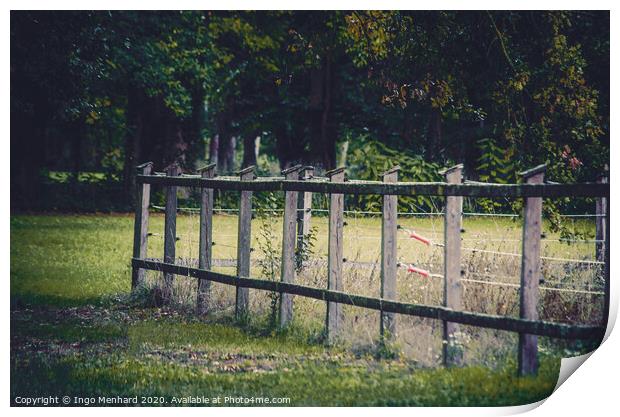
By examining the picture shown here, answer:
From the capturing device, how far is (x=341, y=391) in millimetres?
6777

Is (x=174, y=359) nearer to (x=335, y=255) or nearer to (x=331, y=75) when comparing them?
(x=335, y=255)

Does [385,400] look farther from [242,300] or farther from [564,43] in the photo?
[564,43]

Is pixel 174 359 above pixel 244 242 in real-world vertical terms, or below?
below

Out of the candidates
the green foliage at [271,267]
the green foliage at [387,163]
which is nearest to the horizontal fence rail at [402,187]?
the green foliage at [271,267]

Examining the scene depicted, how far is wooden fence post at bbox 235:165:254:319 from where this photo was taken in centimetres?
878

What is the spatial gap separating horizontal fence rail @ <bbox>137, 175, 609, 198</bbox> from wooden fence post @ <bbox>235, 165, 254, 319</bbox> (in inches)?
3.6

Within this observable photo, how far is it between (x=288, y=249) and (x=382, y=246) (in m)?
1.08

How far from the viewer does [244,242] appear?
895 cm

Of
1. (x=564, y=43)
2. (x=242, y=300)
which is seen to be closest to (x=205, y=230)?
(x=242, y=300)

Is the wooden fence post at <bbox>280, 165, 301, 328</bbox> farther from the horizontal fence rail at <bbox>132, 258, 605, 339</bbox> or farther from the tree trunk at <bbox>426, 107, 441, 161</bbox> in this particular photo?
the tree trunk at <bbox>426, 107, 441, 161</bbox>

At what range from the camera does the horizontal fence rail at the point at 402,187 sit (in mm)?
6457

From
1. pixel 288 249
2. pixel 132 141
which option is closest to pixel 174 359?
pixel 288 249

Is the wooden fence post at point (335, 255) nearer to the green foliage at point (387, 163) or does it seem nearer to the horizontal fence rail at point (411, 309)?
the horizontal fence rail at point (411, 309)

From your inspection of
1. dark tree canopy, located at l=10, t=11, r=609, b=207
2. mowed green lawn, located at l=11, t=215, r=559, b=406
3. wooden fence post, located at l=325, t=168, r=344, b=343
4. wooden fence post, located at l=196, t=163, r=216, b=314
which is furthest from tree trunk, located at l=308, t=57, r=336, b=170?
mowed green lawn, located at l=11, t=215, r=559, b=406
